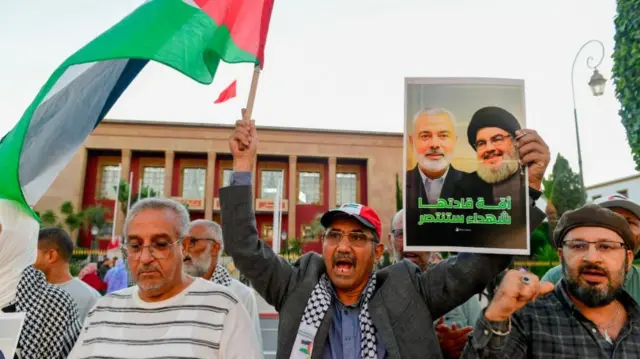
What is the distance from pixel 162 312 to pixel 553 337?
165cm

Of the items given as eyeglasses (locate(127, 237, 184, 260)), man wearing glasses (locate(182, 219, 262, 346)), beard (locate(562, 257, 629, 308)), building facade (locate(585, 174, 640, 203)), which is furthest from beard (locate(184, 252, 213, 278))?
building facade (locate(585, 174, 640, 203))

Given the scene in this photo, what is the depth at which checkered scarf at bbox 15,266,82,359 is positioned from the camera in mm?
2666

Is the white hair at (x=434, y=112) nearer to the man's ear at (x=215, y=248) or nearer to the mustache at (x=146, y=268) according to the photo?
the mustache at (x=146, y=268)

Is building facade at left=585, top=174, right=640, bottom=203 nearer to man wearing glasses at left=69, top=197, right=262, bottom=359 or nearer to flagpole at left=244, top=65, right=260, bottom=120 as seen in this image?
flagpole at left=244, top=65, right=260, bottom=120

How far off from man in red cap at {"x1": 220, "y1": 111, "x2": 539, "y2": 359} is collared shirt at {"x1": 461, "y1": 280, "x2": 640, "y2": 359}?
0.25 m

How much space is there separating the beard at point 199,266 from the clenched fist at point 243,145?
64.3 inches

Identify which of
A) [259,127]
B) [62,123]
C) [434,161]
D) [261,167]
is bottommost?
[434,161]

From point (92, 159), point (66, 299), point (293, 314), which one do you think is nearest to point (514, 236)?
point (293, 314)

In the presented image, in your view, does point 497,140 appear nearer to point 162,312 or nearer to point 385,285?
point 385,285

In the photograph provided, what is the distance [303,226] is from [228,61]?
3928 cm

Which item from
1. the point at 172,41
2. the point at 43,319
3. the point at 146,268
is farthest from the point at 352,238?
the point at 43,319

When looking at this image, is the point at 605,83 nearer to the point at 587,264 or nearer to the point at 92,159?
the point at 587,264

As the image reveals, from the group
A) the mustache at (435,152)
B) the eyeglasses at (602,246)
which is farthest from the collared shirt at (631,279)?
the mustache at (435,152)

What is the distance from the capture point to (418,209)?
7.29 feet
